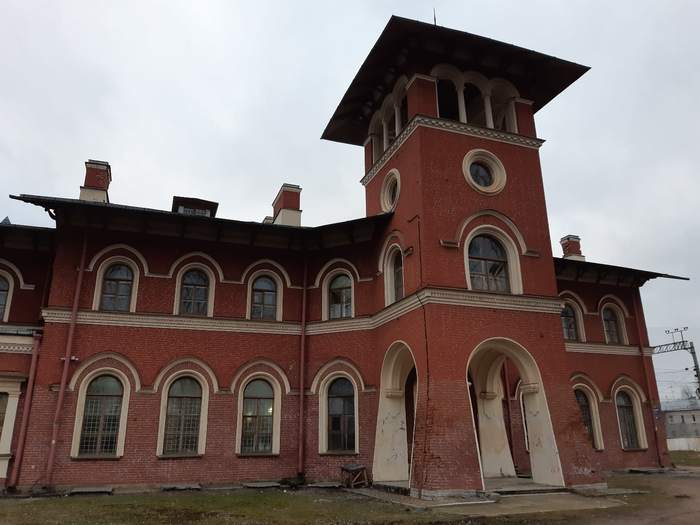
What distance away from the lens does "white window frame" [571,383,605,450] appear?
65.2 feet

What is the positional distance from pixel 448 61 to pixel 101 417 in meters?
14.7

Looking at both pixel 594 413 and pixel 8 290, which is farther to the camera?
pixel 594 413

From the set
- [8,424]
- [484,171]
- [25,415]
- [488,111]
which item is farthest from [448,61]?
[8,424]

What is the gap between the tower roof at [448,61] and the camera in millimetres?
16578

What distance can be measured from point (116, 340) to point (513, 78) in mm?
14941

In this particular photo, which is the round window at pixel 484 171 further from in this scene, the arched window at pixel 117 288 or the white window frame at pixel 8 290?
the white window frame at pixel 8 290

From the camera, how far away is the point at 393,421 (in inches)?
626

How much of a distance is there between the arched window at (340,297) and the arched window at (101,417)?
6.68m

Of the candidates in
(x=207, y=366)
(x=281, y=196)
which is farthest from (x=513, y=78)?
(x=207, y=366)

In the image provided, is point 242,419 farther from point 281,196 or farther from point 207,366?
point 281,196

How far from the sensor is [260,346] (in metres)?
17.1

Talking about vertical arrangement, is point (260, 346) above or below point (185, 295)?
below

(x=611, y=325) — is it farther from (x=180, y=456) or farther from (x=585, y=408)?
(x=180, y=456)

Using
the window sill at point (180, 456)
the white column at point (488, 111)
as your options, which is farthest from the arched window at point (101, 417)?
the white column at point (488, 111)
